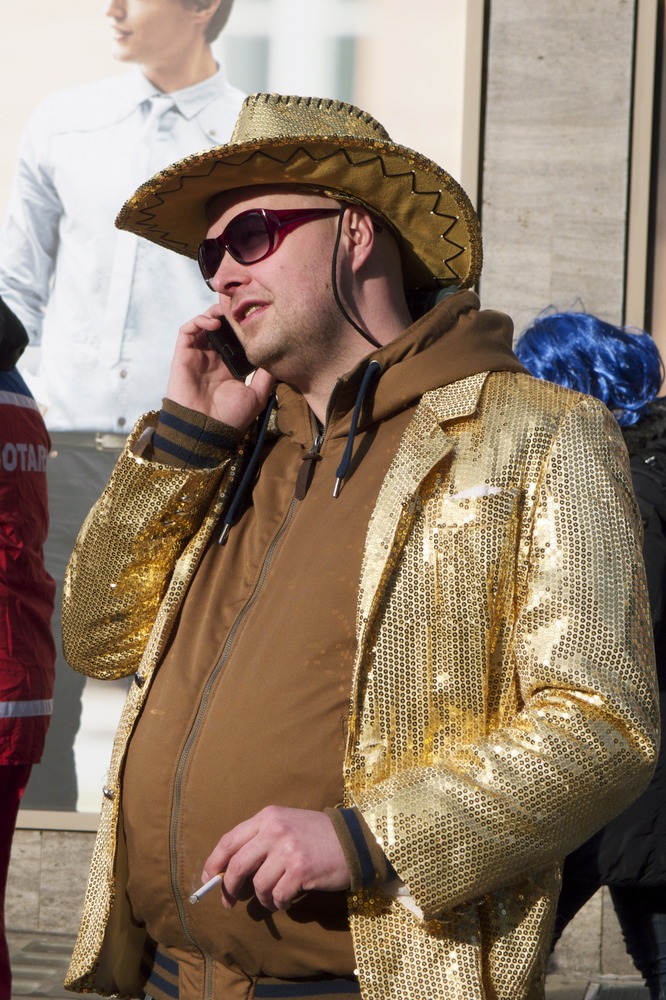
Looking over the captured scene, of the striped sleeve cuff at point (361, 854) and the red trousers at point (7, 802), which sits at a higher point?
the striped sleeve cuff at point (361, 854)

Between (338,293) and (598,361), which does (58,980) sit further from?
(338,293)

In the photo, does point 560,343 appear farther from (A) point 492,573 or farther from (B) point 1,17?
(B) point 1,17

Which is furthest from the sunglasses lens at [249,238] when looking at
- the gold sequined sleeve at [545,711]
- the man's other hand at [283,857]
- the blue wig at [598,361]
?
the blue wig at [598,361]

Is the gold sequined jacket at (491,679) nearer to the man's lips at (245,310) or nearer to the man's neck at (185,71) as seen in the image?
the man's lips at (245,310)

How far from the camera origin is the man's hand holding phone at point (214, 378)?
87.0 inches

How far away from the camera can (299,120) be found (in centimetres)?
201

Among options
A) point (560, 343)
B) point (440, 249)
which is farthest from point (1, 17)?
point (440, 249)

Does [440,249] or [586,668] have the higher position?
[440,249]

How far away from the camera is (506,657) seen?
173 cm

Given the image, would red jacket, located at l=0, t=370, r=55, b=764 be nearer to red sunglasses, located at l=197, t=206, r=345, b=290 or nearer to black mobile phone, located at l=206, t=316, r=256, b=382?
black mobile phone, located at l=206, t=316, r=256, b=382

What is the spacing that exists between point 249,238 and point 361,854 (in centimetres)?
107

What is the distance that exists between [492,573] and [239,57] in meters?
4.09

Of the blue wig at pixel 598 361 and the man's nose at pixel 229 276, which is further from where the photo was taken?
the blue wig at pixel 598 361

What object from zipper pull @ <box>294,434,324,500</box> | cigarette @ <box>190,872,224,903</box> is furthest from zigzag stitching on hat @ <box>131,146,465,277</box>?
cigarette @ <box>190,872,224,903</box>
